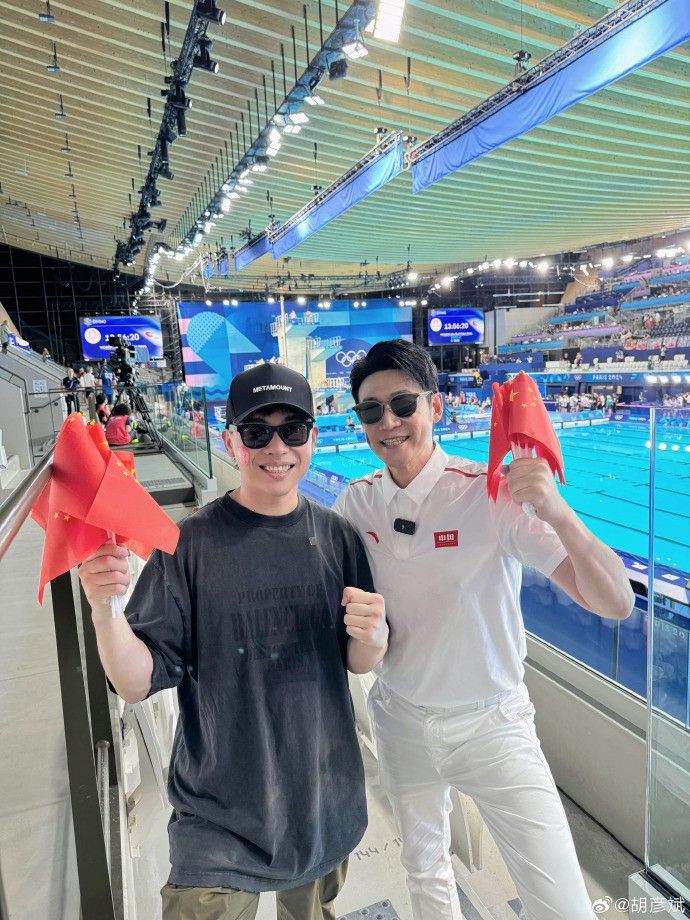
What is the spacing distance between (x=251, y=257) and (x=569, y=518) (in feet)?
49.6

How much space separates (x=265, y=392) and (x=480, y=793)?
1278 mm

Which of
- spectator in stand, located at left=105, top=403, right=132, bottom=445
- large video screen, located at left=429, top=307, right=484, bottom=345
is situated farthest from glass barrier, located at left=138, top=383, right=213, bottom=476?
large video screen, located at left=429, top=307, right=484, bottom=345

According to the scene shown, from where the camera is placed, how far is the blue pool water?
2.04m

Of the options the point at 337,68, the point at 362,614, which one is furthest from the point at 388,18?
the point at 362,614

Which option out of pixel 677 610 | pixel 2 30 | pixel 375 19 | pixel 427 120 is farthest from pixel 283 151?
pixel 677 610

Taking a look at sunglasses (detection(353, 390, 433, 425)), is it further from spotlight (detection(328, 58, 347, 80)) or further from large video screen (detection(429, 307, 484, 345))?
large video screen (detection(429, 307, 484, 345))

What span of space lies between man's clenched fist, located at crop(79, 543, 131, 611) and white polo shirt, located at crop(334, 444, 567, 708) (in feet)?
2.70

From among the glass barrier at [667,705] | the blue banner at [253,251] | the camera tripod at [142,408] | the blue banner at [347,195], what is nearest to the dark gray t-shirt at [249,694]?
the glass barrier at [667,705]

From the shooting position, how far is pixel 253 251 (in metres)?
15.0

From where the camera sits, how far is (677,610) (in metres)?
1.91

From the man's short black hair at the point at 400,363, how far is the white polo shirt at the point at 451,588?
0.27 meters

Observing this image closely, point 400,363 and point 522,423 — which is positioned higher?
point 400,363

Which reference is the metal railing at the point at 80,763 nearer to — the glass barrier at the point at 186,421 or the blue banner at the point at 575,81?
the glass barrier at the point at 186,421

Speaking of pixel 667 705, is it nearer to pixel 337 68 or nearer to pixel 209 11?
pixel 209 11
